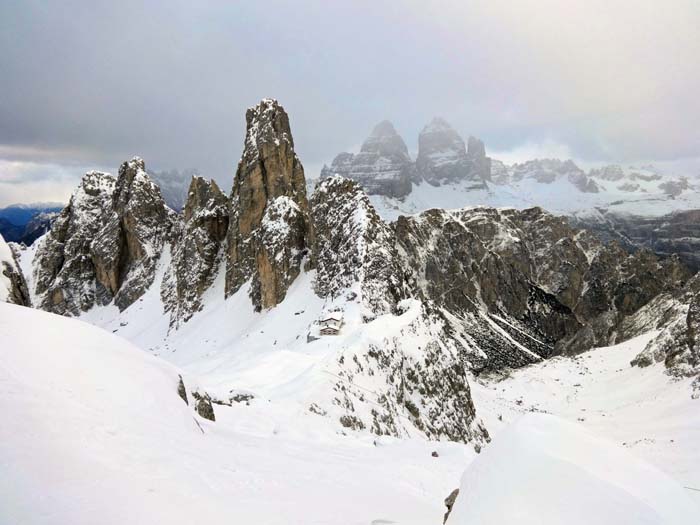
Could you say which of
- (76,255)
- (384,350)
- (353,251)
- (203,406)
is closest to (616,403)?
(353,251)

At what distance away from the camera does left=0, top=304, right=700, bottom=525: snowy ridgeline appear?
15.3 ft

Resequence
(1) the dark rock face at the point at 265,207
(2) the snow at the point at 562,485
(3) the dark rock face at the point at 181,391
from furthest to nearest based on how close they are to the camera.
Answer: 1. (1) the dark rock face at the point at 265,207
2. (3) the dark rock face at the point at 181,391
3. (2) the snow at the point at 562,485

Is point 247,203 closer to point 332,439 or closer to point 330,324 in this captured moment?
point 330,324

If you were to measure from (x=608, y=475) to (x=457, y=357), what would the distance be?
A: 27.9m

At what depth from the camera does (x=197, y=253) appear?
239ft

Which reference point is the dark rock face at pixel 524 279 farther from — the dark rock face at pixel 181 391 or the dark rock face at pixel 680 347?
the dark rock face at pixel 181 391

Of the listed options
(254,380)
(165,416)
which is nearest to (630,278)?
(254,380)

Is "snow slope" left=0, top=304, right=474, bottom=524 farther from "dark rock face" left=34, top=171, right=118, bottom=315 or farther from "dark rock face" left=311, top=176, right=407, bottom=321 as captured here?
"dark rock face" left=34, top=171, right=118, bottom=315

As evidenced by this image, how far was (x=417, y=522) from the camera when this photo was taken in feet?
26.8

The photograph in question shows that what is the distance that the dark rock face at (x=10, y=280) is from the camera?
56.0 ft

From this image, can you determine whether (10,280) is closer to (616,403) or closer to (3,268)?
(3,268)

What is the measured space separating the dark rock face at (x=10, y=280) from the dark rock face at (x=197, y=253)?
50.2 m

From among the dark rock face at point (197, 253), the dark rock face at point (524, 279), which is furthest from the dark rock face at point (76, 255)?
the dark rock face at point (524, 279)

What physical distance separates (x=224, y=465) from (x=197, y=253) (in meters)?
68.0
